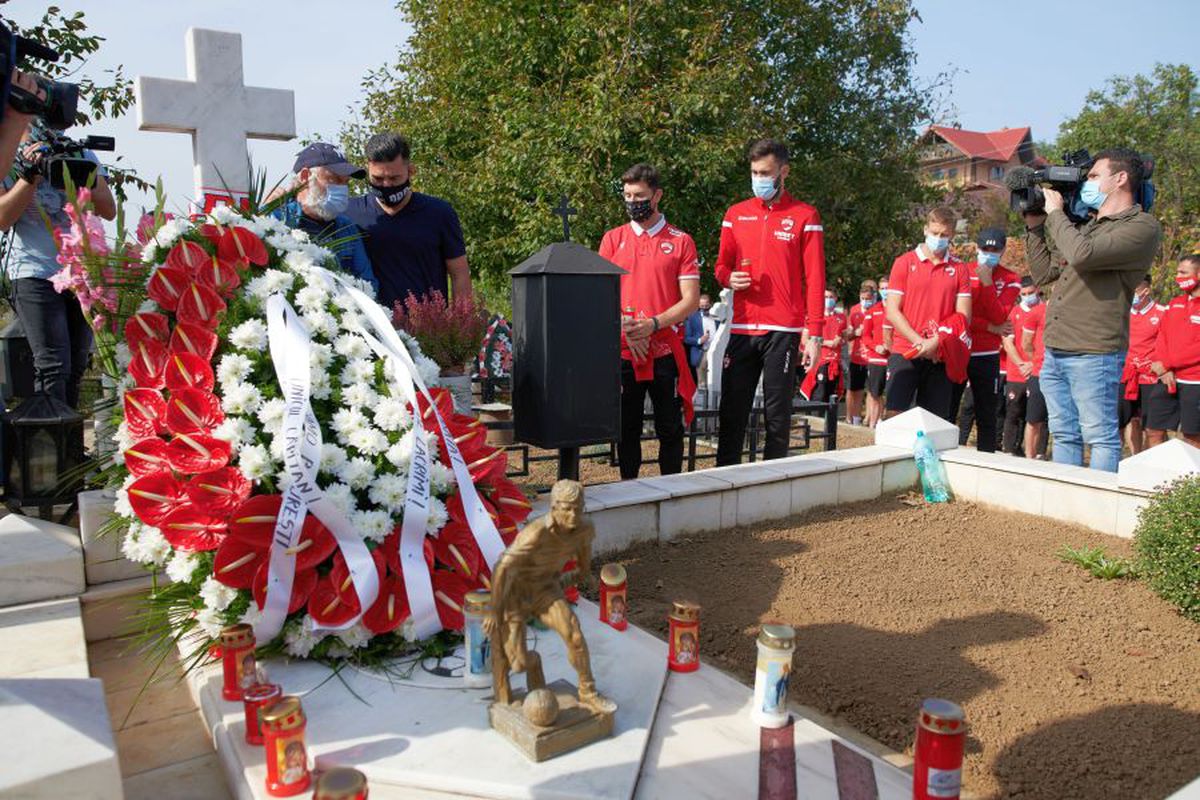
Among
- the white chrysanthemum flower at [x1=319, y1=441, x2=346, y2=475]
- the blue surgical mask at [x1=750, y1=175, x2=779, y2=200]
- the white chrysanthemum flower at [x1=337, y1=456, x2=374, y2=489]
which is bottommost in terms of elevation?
the white chrysanthemum flower at [x1=337, y1=456, x2=374, y2=489]

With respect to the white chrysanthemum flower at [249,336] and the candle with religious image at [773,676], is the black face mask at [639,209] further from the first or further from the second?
the candle with religious image at [773,676]

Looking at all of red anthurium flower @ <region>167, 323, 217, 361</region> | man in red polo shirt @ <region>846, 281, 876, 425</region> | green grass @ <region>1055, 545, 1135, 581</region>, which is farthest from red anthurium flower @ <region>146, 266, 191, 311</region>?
man in red polo shirt @ <region>846, 281, 876, 425</region>

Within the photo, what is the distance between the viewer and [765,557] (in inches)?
153

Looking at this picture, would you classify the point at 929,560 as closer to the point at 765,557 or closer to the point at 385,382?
the point at 765,557

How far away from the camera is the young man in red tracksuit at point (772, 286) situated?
15.7 ft

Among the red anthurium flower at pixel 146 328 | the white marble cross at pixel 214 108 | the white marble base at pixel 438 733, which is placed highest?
the white marble cross at pixel 214 108

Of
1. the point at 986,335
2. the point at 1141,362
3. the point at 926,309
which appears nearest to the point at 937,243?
the point at 926,309

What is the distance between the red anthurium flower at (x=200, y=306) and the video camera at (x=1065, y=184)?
431 cm

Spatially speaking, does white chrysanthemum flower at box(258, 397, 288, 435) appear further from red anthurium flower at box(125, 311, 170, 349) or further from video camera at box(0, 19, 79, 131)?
video camera at box(0, 19, 79, 131)

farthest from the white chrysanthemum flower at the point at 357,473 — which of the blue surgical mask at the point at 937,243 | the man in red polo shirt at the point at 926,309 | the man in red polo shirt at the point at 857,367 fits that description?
the man in red polo shirt at the point at 857,367

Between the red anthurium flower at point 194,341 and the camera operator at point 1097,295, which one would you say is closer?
the red anthurium flower at point 194,341

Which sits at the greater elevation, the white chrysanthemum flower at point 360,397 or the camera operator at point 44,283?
the camera operator at point 44,283

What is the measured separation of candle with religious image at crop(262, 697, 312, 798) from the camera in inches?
71.2

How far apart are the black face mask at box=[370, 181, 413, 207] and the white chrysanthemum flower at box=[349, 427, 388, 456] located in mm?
1905
